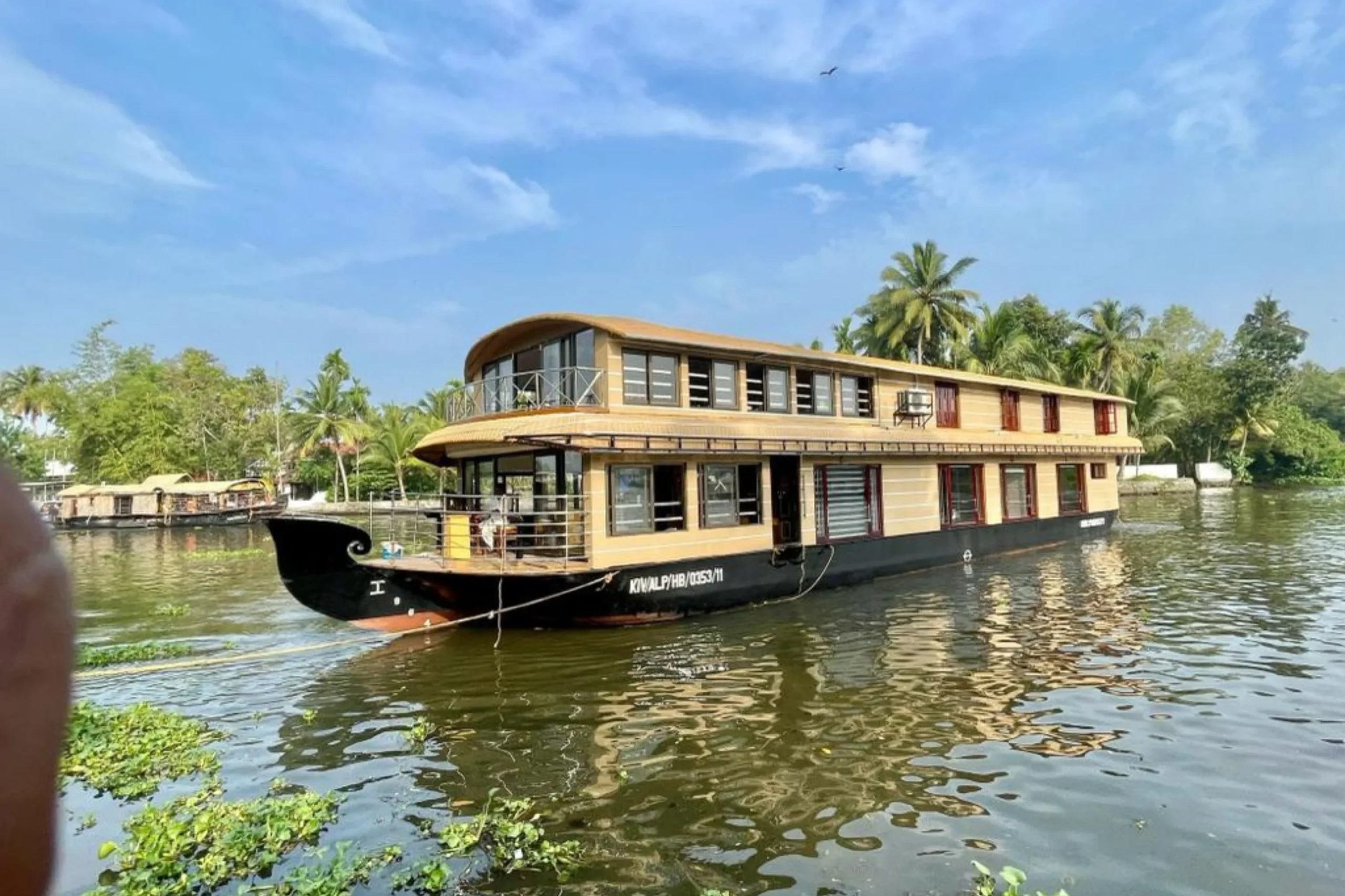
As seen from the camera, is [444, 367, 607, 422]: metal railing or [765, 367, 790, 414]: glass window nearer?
[444, 367, 607, 422]: metal railing

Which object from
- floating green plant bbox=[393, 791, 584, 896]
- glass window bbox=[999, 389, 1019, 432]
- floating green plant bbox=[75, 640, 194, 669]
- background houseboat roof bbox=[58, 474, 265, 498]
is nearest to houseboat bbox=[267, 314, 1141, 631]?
glass window bbox=[999, 389, 1019, 432]

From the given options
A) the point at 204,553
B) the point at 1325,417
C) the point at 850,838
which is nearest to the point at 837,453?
the point at 850,838

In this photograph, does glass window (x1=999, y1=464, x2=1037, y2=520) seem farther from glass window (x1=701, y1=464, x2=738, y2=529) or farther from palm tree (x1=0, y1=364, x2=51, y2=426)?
palm tree (x1=0, y1=364, x2=51, y2=426)

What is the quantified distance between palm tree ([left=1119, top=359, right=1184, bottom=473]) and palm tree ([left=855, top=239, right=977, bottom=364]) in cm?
1108

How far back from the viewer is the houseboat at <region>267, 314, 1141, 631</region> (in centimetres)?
1155

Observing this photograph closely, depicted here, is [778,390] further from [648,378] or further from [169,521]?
[169,521]

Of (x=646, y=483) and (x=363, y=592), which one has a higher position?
(x=646, y=483)

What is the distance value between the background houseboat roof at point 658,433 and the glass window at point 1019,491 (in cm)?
217

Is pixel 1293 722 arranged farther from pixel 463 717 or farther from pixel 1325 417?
pixel 1325 417

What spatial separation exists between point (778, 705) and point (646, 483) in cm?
501

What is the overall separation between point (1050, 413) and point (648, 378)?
49.3ft

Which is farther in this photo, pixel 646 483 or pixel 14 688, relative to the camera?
pixel 646 483

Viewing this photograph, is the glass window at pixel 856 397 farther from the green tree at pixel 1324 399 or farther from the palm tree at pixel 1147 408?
the green tree at pixel 1324 399

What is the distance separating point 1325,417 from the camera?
7188 cm
